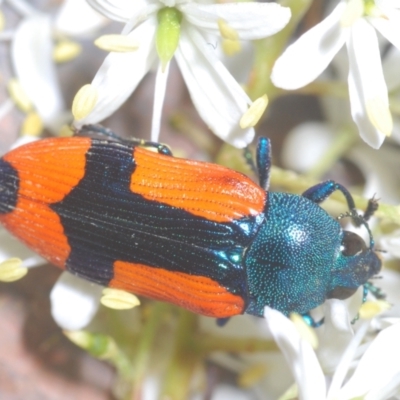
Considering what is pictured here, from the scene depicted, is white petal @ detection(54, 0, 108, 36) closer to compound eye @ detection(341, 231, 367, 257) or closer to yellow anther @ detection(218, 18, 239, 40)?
yellow anther @ detection(218, 18, 239, 40)

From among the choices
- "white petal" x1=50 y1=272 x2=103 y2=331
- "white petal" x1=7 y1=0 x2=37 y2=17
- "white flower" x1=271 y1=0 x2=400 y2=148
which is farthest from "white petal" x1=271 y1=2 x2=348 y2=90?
"white petal" x1=7 y1=0 x2=37 y2=17

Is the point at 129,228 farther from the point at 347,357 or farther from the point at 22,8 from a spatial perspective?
the point at 22,8

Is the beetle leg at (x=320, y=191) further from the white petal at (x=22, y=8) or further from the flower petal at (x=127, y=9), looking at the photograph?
the white petal at (x=22, y=8)

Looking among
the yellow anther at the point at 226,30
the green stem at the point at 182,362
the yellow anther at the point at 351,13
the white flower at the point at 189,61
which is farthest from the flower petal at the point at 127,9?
the green stem at the point at 182,362

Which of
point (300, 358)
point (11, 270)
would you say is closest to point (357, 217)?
point (300, 358)

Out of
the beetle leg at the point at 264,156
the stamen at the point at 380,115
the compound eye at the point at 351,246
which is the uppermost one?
the stamen at the point at 380,115

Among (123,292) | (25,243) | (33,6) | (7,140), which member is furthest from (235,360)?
(33,6)
